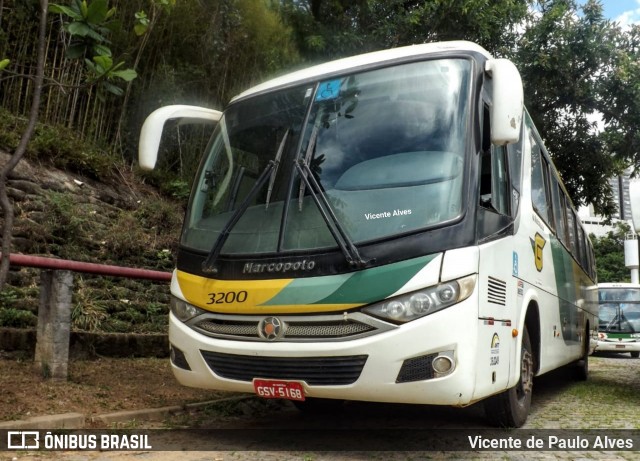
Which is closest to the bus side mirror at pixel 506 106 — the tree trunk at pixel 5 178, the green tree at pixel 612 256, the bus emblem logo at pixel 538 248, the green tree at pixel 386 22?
the bus emblem logo at pixel 538 248

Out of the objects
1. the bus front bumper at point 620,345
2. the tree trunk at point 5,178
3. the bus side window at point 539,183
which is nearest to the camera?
the tree trunk at point 5,178

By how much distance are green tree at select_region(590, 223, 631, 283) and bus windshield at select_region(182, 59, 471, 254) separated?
37482mm

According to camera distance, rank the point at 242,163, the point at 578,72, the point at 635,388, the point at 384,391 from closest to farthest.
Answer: the point at 384,391 < the point at 242,163 < the point at 635,388 < the point at 578,72

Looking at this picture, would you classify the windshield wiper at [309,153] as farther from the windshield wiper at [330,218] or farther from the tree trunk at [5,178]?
the tree trunk at [5,178]

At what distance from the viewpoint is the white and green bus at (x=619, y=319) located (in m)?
18.3

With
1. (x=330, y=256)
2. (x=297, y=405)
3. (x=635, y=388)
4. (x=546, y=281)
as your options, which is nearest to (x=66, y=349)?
(x=297, y=405)

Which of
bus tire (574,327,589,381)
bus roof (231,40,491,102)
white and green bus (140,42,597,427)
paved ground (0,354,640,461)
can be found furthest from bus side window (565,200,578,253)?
bus roof (231,40,491,102)

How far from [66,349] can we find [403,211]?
10.4 feet

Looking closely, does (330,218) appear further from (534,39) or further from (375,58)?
(534,39)

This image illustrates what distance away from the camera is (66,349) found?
17.9 ft

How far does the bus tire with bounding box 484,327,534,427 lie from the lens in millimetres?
5012

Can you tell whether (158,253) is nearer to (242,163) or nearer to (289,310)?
(242,163)

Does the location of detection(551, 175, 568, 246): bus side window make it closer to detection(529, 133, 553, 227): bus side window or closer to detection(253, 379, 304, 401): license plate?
detection(529, 133, 553, 227): bus side window

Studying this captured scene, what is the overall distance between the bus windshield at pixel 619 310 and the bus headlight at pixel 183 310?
1690cm
